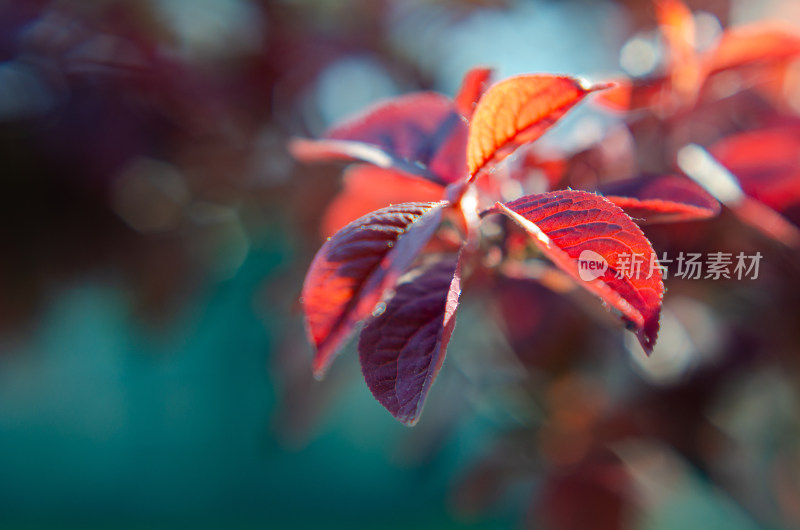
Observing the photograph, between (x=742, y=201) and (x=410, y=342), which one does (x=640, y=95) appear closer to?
(x=742, y=201)

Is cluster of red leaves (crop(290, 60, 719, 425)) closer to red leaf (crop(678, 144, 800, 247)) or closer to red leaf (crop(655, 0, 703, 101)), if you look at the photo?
red leaf (crop(678, 144, 800, 247))

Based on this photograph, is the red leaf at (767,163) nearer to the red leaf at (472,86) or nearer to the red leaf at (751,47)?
the red leaf at (751,47)

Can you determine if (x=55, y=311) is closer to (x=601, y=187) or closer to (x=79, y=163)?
(x=79, y=163)

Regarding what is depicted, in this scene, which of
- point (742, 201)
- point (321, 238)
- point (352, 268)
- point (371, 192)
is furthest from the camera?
point (321, 238)

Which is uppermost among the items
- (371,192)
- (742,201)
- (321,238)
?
(742,201)

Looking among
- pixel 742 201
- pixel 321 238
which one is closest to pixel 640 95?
pixel 742 201

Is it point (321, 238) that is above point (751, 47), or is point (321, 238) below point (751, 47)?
below
